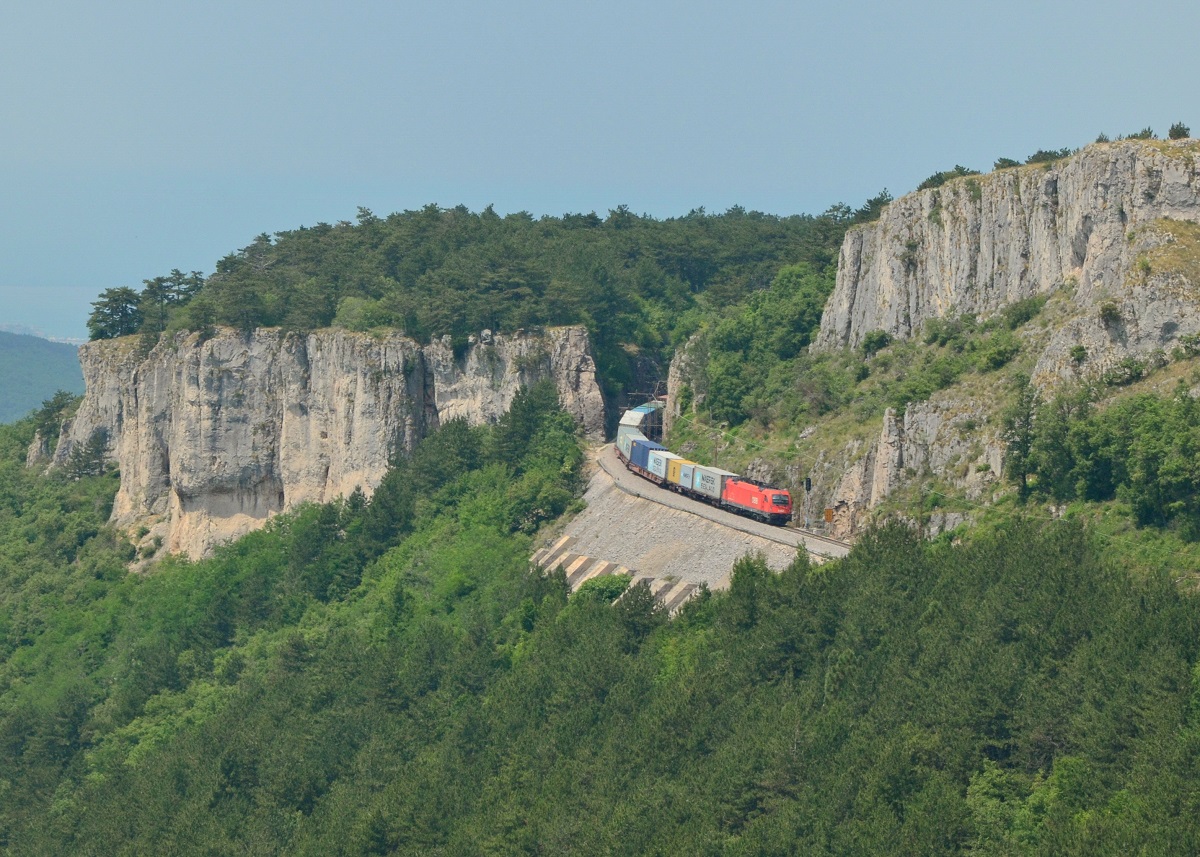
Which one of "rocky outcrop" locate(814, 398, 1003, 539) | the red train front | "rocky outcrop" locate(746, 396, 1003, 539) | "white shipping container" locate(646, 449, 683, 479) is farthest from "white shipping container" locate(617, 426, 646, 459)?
"rocky outcrop" locate(814, 398, 1003, 539)

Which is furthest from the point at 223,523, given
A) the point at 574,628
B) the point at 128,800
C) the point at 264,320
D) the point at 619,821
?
the point at 619,821

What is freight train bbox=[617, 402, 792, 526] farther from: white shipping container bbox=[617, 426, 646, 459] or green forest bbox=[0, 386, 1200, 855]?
green forest bbox=[0, 386, 1200, 855]

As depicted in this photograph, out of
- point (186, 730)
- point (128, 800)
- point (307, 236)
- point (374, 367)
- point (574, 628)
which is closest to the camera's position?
point (574, 628)

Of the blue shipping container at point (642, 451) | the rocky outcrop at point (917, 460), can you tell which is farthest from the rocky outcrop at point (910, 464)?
the blue shipping container at point (642, 451)

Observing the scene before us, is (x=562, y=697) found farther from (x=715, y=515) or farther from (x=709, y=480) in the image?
(x=709, y=480)

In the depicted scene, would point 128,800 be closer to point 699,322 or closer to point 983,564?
point 983,564

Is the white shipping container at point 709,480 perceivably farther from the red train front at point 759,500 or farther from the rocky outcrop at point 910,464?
the rocky outcrop at point 910,464
